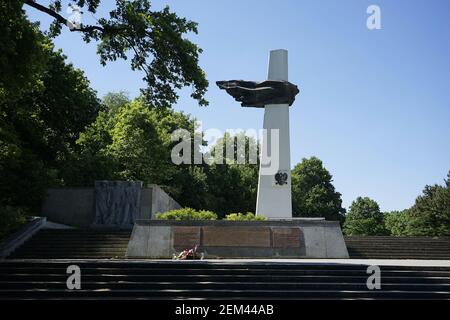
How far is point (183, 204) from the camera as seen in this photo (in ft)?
130

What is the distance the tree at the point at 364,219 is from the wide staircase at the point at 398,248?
34.2 metres

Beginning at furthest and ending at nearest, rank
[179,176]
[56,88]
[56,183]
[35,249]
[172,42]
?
[179,176] → [56,88] → [56,183] → [35,249] → [172,42]

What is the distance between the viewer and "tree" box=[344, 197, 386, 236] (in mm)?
53812

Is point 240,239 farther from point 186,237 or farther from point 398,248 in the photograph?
point 398,248

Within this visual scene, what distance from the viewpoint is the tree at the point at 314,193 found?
53050 mm

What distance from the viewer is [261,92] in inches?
907

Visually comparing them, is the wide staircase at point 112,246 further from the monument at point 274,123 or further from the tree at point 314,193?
the tree at point 314,193

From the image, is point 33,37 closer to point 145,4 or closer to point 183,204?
point 145,4

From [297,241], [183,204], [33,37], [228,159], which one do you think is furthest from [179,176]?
[33,37]

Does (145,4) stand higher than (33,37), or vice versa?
(145,4)

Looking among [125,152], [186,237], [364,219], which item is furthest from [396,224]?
[186,237]

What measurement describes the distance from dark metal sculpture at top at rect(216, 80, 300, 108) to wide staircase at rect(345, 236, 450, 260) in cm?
790

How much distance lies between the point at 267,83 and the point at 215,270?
1374cm

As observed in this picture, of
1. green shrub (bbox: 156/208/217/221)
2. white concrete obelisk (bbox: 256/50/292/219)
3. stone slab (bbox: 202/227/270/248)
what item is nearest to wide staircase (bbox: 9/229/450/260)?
green shrub (bbox: 156/208/217/221)
